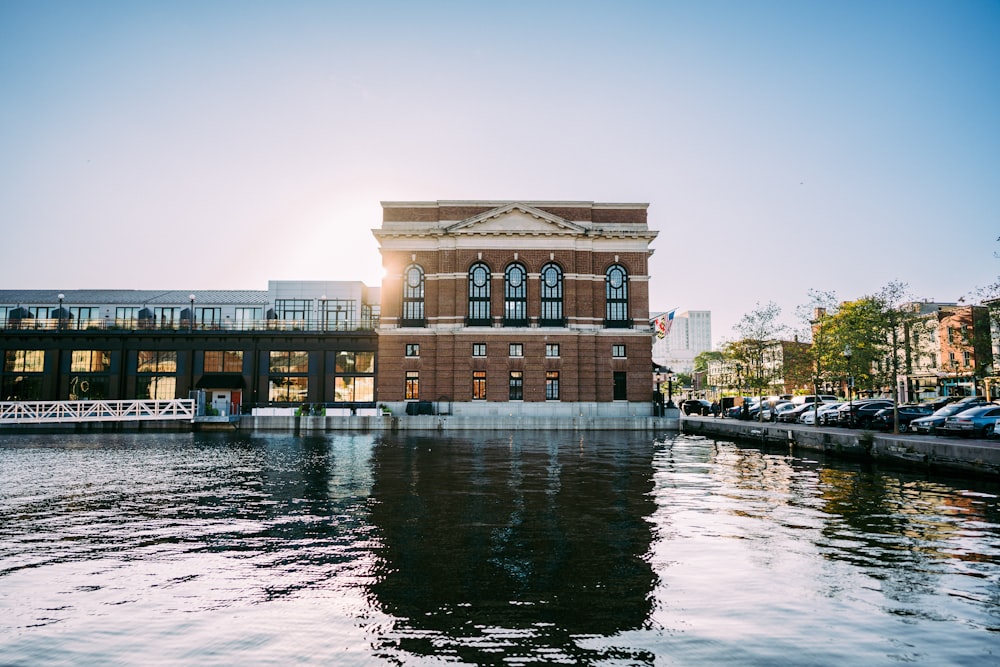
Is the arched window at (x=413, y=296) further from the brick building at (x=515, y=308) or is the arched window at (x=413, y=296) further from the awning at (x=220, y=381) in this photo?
the awning at (x=220, y=381)

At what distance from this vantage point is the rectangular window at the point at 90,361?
212 feet

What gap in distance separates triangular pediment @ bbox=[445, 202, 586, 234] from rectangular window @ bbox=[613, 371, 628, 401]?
1446 cm

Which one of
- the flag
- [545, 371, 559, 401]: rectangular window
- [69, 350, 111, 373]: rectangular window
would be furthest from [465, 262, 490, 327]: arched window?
[69, 350, 111, 373]: rectangular window

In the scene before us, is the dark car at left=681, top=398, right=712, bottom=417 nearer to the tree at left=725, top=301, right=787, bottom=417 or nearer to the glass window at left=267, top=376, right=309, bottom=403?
the tree at left=725, top=301, right=787, bottom=417

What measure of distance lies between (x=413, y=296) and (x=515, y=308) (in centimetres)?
1028

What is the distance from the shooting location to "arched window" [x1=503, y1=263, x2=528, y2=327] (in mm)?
61375

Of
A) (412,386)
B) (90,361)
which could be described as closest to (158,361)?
(90,361)

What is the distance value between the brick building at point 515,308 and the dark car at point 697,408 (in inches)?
620

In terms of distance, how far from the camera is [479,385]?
6081cm

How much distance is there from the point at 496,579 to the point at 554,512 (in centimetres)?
611

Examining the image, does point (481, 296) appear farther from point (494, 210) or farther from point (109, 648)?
point (109, 648)

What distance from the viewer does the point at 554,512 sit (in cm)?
1568

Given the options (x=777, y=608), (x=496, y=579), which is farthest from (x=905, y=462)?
(x=496, y=579)

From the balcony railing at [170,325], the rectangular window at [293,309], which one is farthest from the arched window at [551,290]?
the rectangular window at [293,309]
